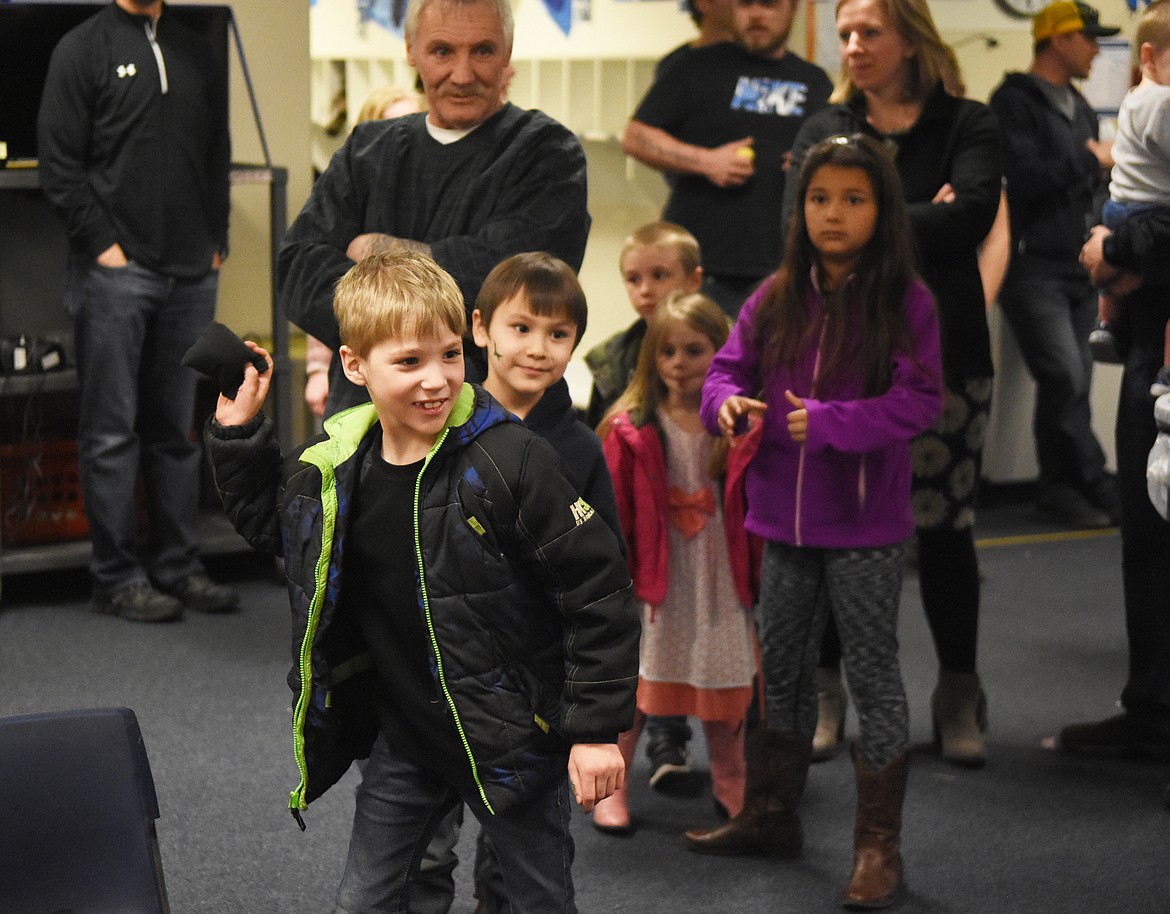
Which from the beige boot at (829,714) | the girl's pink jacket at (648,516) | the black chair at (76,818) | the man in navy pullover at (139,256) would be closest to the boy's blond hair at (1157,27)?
the girl's pink jacket at (648,516)

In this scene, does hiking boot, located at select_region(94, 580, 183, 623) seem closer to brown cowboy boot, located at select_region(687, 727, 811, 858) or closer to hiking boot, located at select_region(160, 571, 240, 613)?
hiking boot, located at select_region(160, 571, 240, 613)

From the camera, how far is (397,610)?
1876mm

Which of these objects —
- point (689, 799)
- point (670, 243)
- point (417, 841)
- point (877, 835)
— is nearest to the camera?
point (417, 841)

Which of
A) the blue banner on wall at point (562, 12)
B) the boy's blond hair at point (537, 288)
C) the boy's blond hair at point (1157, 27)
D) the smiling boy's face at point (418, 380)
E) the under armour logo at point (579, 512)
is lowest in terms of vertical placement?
the under armour logo at point (579, 512)

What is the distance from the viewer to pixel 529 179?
2383 mm

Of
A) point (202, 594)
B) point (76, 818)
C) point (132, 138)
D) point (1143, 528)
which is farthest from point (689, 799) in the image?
point (132, 138)

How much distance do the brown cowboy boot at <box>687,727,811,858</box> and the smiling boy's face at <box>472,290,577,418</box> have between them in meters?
0.92

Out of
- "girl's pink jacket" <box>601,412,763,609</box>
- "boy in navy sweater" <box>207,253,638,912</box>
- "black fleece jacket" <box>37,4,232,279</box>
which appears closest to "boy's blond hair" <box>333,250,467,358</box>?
"boy in navy sweater" <box>207,253,638,912</box>

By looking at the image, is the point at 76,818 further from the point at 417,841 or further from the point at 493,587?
the point at 493,587

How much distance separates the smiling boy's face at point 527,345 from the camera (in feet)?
7.26

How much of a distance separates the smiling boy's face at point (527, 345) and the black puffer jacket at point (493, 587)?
0.33 m

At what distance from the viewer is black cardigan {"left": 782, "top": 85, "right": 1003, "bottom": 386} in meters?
3.00

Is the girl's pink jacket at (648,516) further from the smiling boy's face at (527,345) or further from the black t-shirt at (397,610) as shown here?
the black t-shirt at (397,610)

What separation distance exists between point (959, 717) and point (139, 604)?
2360 mm
